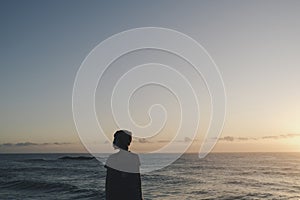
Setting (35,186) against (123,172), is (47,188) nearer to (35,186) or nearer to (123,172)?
(35,186)

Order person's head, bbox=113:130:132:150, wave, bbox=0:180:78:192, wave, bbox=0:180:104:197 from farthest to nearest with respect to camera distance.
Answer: wave, bbox=0:180:78:192
wave, bbox=0:180:104:197
person's head, bbox=113:130:132:150

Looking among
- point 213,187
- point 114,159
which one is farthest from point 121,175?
point 213,187

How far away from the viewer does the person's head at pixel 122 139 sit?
4.34m

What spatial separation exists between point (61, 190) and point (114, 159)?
2652 centimetres

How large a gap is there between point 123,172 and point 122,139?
40cm

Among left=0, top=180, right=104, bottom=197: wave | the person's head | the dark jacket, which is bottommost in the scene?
left=0, top=180, right=104, bottom=197: wave

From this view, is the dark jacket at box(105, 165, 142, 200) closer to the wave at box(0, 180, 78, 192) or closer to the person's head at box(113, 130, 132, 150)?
the person's head at box(113, 130, 132, 150)

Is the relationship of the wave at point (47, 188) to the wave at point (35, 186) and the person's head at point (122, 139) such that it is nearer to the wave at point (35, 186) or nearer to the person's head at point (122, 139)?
the wave at point (35, 186)

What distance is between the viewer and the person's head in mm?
4344

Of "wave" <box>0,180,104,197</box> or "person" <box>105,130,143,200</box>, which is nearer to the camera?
"person" <box>105,130,143,200</box>

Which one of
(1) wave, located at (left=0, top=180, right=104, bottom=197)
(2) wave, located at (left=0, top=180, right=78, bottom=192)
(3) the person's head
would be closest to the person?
(3) the person's head

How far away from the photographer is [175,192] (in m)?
27.2

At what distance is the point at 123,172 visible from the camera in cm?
437

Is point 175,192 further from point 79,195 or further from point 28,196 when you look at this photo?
point 28,196
